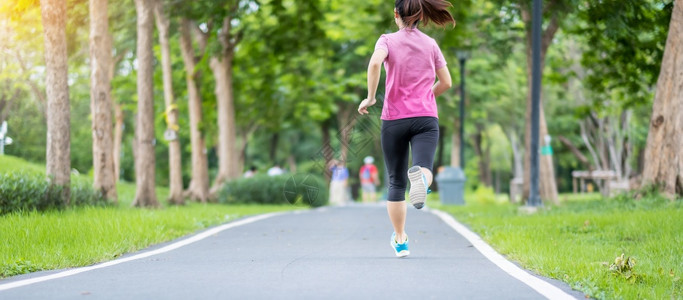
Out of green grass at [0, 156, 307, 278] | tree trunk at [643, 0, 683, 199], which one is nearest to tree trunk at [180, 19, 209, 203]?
green grass at [0, 156, 307, 278]

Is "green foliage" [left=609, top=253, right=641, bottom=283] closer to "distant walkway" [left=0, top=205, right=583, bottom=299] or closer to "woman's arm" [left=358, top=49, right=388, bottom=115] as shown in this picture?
"distant walkway" [left=0, top=205, right=583, bottom=299]

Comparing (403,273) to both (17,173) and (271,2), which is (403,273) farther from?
(271,2)

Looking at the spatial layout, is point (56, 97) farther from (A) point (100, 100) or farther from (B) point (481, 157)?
(B) point (481, 157)

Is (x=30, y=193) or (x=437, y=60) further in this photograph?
(x=30, y=193)

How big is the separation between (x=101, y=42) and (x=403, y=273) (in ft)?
37.4

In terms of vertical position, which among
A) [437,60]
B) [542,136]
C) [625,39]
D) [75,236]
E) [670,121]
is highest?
[625,39]

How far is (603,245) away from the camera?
8766 mm

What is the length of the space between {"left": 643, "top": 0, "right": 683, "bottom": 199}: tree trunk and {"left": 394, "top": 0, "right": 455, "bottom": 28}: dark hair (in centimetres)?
812

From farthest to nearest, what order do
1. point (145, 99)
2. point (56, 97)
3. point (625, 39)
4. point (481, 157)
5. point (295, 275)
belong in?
point (481, 157), point (625, 39), point (145, 99), point (56, 97), point (295, 275)

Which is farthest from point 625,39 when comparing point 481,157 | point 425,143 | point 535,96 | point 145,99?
point 481,157

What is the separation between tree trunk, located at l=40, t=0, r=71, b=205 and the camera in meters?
13.2

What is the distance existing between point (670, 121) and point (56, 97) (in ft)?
32.7

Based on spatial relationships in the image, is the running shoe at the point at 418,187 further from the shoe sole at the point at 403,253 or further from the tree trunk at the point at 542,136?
the tree trunk at the point at 542,136

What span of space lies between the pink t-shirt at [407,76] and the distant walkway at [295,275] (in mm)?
1257
